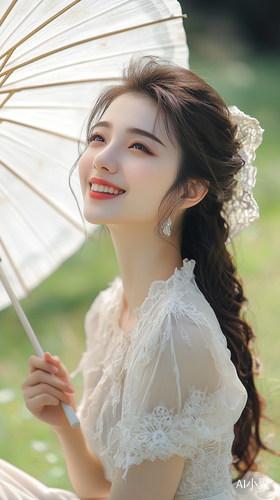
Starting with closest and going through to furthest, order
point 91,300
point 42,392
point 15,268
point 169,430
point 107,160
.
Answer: point 169,430, point 107,160, point 42,392, point 15,268, point 91,300

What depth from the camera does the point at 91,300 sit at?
155 inches

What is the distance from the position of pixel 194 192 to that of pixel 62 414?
891 millimetres

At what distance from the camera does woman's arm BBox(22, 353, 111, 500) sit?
5.08 ft

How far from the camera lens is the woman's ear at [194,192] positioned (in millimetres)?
1420

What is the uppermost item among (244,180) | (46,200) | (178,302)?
(46,200)

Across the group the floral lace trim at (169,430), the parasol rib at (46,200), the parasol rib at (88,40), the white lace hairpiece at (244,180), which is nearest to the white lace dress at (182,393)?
the floral lace trim at (169,430)

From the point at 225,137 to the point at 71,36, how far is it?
1.84ft

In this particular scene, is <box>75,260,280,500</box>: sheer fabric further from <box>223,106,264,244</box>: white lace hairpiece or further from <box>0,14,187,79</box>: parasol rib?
<box>0,14,187,79</box>: parasol rib

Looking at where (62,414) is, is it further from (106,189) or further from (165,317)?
(106,189)

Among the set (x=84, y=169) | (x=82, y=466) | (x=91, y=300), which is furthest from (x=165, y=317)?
(x=91, y=300)

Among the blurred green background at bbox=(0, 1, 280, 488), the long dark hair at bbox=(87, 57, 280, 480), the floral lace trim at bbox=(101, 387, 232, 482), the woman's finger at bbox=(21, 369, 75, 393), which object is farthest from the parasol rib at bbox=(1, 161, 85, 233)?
the floral lace trim at bbox=(101, 387, 232, 482)

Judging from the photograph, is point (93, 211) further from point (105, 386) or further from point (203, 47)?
point (203, 47)

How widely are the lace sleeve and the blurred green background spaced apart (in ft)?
1.93

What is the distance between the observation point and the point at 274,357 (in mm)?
3154
